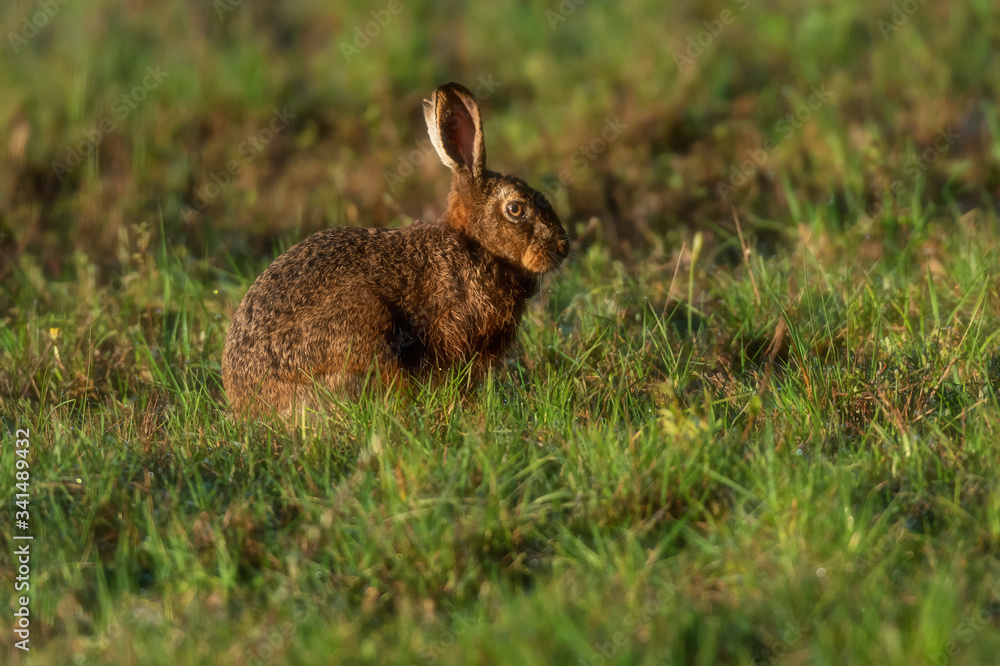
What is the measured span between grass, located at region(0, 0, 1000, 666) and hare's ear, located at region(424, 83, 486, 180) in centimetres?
87

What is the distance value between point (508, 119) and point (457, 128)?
364 centimetres

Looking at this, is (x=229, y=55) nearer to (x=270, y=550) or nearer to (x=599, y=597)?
(x=270, y=550)

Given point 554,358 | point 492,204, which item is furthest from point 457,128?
point 554,358

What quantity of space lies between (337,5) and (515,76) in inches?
84.5

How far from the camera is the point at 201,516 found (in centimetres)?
370

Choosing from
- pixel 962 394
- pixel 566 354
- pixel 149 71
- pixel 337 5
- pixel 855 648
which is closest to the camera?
pixel 855 648

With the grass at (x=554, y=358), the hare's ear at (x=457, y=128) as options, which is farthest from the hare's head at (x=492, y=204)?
the grass at (x=554, y=358)

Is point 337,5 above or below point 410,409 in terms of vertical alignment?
above

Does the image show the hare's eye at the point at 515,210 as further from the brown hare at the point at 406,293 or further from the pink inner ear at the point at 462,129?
the pink inner ear at the point at 462,129

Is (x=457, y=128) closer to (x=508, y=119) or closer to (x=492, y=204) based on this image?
(x=492, y=204)

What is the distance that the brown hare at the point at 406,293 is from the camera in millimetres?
4664

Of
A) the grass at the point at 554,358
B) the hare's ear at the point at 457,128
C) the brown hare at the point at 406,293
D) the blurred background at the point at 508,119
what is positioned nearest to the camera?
the grass at the point at 554,358

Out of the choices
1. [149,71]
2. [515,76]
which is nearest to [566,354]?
[515,76]

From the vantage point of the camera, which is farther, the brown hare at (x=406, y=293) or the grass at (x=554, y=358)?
the brown hare at (x=406, y=293)
